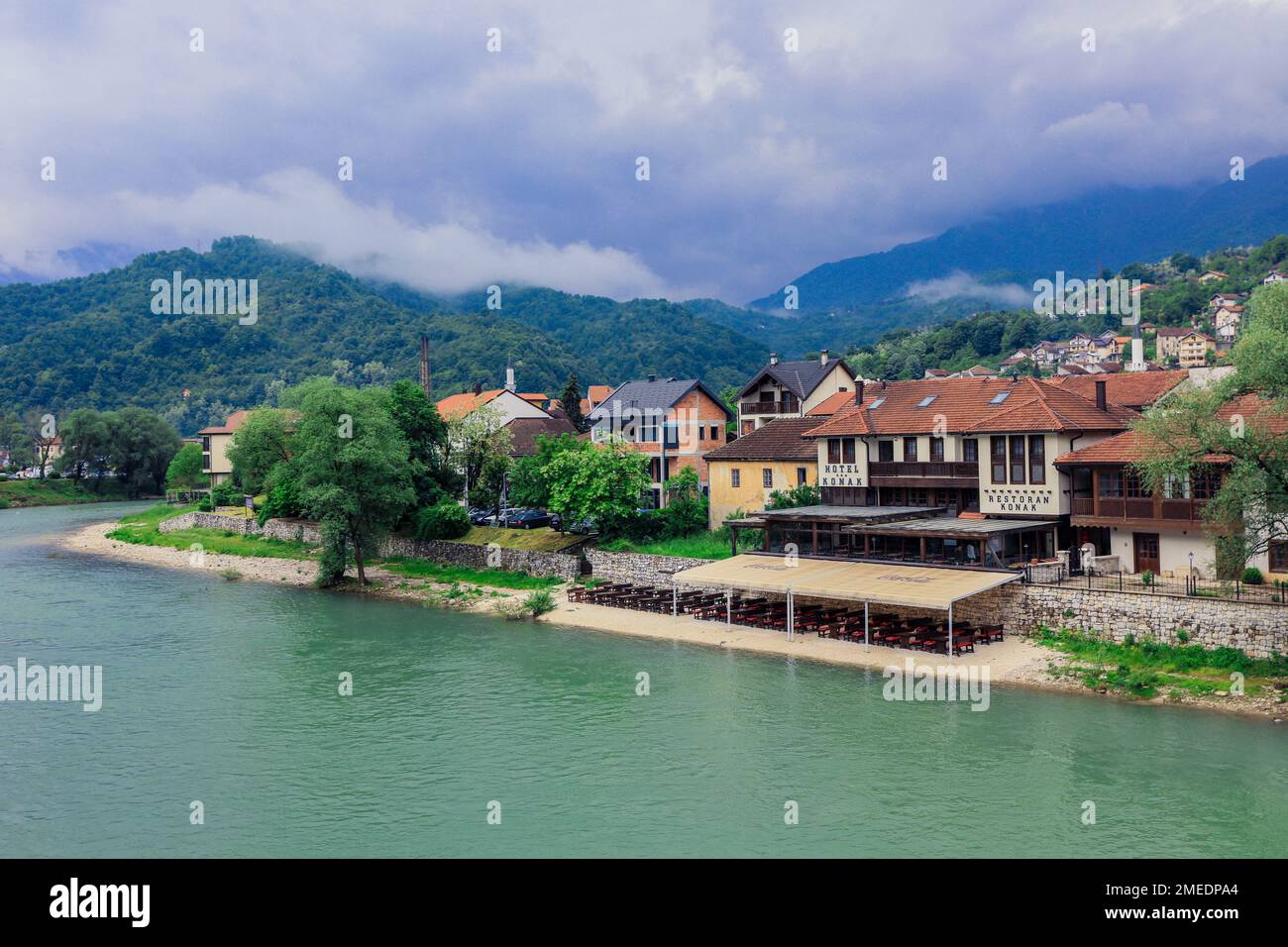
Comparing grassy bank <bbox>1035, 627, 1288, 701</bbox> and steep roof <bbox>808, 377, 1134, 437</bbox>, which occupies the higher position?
steep roof <bbox>808, 377, 1134, 437</bbox>

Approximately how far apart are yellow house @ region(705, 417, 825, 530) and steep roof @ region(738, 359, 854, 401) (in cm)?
726

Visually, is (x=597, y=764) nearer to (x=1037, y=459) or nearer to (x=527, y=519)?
(x=1037, y=459)

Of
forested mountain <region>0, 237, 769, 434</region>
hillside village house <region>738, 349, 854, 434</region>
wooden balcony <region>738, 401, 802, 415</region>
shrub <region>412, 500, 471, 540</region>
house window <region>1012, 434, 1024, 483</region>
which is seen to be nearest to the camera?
house window <region>1012, 434, 1024, 483</region>

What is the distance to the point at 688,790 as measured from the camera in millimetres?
22344

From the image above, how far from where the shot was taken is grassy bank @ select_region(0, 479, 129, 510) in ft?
359

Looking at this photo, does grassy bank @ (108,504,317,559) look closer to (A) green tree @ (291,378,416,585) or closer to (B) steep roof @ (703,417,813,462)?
(A) green tree @ (291,378,416,585)

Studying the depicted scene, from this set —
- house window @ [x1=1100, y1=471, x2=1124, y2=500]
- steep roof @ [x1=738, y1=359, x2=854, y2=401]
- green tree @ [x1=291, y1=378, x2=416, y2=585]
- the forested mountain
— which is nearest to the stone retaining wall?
green tree @ [x1=291, y1=378, x2=416, y2=585]

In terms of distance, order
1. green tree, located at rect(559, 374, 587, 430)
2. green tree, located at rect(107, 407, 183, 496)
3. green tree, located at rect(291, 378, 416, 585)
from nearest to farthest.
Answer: green tree, located at rect(291, 378, 416, 585)
green tree, located at rect(559, 374, 587, 430)
green tree, located at rect(107, 407, 183, 496)

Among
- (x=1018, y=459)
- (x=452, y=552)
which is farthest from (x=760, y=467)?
(x=452, y=552)

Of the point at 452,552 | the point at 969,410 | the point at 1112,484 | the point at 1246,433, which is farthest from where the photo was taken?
the point at 452,552

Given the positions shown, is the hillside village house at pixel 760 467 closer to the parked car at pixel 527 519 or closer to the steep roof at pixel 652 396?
the steep roof at pixel 652 396

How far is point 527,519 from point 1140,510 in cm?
3396

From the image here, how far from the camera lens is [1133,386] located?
40.9 meters

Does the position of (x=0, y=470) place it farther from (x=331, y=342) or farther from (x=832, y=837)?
(x=832, y=837)
